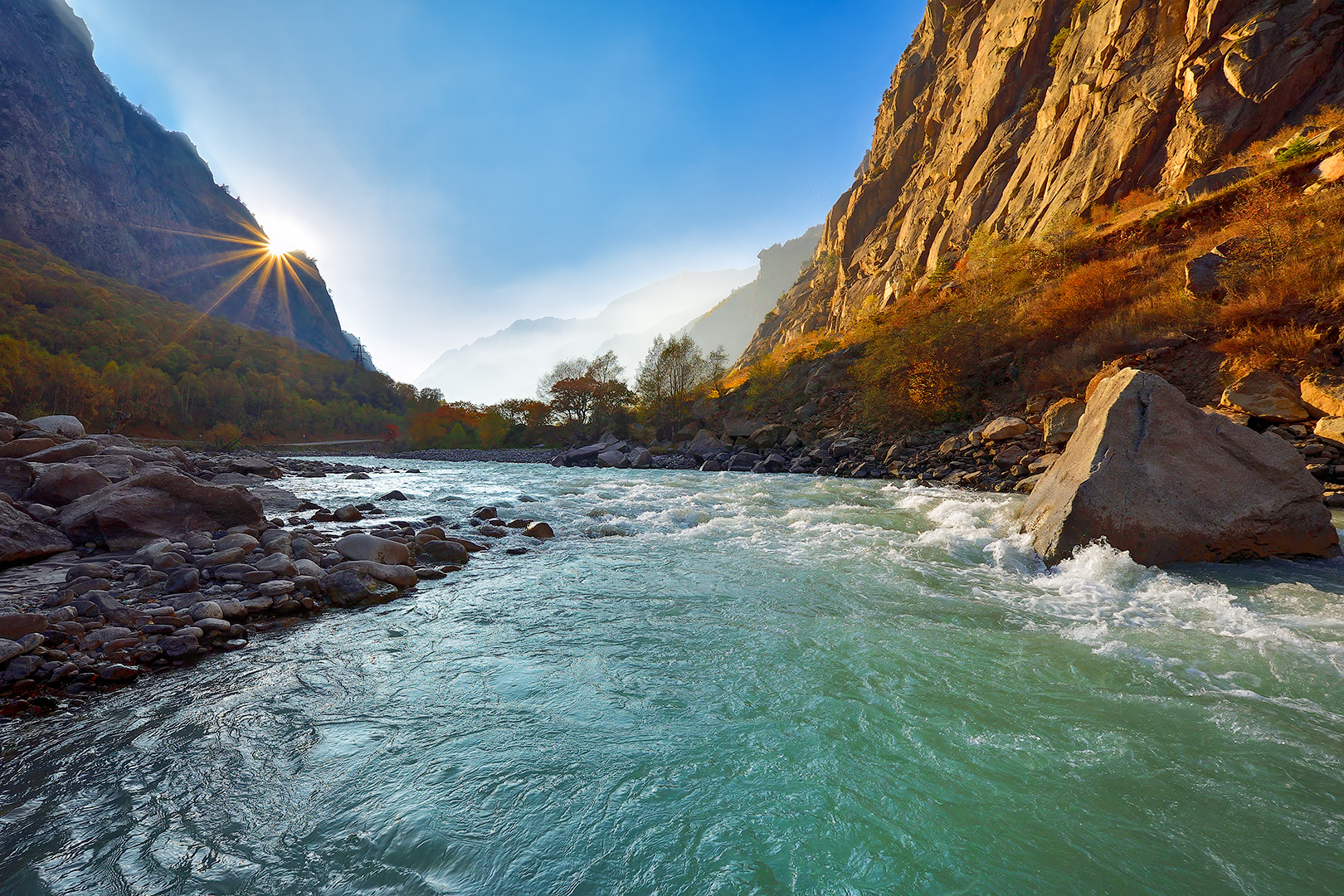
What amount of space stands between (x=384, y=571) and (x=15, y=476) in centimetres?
868

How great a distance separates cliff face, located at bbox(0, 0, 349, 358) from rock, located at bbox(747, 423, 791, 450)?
431ft

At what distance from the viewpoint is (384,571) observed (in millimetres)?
7500

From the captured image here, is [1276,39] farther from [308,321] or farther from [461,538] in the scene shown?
[308,321]

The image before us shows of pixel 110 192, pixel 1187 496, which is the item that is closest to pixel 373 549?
pixel 1187 496

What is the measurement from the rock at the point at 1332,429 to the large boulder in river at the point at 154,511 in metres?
21.9

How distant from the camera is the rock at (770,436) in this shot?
31.7 m

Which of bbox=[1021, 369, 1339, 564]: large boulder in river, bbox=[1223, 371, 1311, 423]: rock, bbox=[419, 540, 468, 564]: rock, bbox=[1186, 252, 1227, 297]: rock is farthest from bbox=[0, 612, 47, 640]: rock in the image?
bbox=[1186, 252, 1227, 297]: rock

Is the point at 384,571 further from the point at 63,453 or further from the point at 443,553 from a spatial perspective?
the point at 63,453

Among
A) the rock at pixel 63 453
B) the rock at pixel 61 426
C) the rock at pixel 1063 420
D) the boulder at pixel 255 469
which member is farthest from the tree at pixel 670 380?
the rock at pixel 63 453

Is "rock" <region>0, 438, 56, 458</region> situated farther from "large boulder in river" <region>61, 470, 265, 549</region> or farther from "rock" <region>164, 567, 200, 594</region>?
"rock" <region>164, 567, 200, 594</region>

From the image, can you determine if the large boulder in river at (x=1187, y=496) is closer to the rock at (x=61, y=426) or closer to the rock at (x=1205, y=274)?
the rock at (x=1205, y=274)

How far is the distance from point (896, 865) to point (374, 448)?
248 ft

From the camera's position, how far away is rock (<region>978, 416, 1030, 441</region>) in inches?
707

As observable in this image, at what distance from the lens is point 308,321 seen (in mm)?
146625
